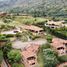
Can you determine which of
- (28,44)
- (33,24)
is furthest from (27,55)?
(33,24)

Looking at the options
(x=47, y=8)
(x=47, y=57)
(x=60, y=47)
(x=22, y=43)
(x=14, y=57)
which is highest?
(x=14, y=57)

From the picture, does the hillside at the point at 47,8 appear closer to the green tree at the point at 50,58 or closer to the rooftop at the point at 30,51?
the rooftop at the point at 30,51

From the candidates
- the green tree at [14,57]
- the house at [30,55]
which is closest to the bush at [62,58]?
the house at [30,55]

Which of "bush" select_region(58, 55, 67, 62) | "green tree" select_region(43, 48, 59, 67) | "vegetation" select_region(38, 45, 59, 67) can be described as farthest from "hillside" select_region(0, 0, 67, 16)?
"green tree" select_region(43, 48, 59, 67)

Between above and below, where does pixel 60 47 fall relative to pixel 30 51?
below

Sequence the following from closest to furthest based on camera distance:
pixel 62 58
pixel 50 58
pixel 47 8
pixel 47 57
→ pixel 50 58 < pixel 47 57 < pixel 62 58 < pixel 47 8

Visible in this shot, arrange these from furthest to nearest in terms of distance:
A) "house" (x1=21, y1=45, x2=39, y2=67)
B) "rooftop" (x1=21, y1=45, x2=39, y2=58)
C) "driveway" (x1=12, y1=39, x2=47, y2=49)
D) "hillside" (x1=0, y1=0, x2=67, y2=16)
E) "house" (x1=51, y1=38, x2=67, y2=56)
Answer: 1. "hillside" (x1=0, y1=0, x2=67, y2=16)
2. "driveway" (x1=12, y1=39, x2=47, y2=49)
3. "house" (x1=51, y1=38, x2=67, y2=56)
4. "rooftop" (x1=21, y1=45, x2=39, y2=58)
5. "house" (x1=21, y1=45, x2=39, y2=67)

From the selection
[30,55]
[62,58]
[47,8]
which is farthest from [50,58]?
[47,8]

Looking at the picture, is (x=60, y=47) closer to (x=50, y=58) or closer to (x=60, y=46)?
(x=60, y=46)

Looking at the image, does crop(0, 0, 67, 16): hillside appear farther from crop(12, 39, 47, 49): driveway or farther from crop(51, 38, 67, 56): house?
crop(51, 38, 67, 56): house

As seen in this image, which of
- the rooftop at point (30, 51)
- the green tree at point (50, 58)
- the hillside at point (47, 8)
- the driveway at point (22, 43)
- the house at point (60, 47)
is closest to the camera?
the green tree at point (50, 58)
